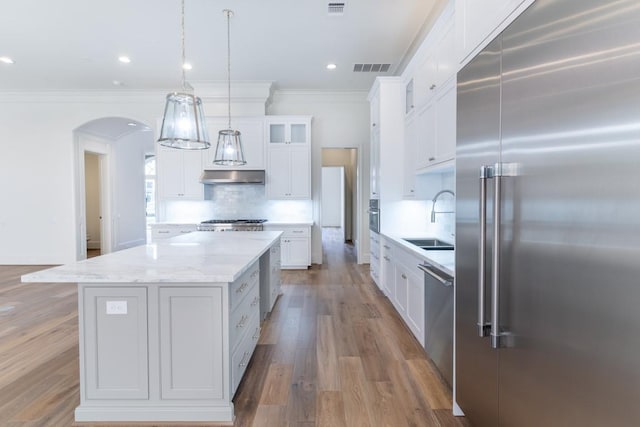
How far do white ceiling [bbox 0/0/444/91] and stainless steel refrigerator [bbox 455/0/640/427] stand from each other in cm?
291

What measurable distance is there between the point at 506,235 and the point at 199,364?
→ 1761 mm

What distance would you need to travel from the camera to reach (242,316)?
2.21 m

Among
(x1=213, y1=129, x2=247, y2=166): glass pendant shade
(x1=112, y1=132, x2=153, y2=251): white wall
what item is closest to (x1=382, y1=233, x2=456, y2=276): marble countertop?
(x1=213, y1=129, x2=247, y2=166): glass pendant shade

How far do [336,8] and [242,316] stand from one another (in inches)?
134

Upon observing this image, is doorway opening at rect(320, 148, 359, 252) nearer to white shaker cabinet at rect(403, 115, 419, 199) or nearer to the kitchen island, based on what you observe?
white shaker cabinet at rect(403, 115, 419, 199)

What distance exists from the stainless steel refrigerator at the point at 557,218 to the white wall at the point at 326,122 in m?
4.86

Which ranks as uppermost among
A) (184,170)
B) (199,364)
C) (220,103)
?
(220,103)

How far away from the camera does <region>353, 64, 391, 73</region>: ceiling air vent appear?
17.1 feet

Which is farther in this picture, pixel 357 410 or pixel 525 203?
pixel 357 410

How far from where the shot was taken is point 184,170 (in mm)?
5941

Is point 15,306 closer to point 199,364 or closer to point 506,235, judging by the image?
point 199,364

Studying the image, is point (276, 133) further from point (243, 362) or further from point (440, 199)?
point (243, 362)

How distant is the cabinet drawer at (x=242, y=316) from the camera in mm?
1958

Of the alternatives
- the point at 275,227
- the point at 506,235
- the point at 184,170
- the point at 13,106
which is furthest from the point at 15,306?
the point at 506,235
